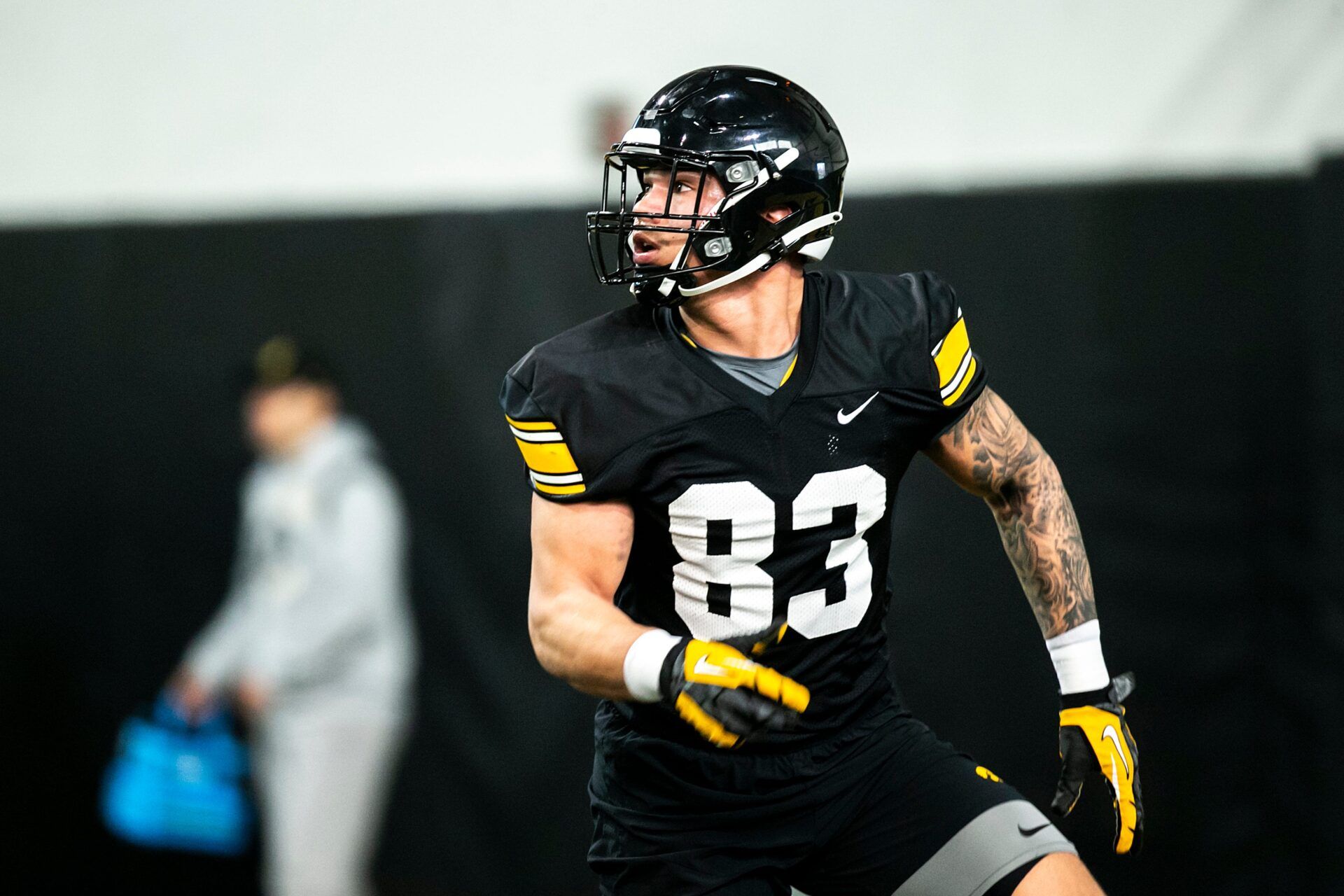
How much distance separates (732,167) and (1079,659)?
1.02 meters

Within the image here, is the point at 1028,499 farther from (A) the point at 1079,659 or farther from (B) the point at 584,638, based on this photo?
(B) the point at 584,638

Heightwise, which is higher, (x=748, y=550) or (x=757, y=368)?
(x=757, y=368)

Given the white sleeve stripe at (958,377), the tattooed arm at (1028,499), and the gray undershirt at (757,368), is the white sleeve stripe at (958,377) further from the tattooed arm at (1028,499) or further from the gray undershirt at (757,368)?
the gray undershirt at (757,368)

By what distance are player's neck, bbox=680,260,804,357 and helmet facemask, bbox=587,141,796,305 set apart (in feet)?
0.13

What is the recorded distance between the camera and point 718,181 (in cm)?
220

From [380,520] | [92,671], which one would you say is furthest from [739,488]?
[92,671]

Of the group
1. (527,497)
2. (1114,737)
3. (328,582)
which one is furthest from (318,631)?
(1114,737)

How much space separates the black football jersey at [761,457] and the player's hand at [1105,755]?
335 millimetres

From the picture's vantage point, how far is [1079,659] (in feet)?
7.57

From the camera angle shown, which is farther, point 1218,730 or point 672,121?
point 1218,730

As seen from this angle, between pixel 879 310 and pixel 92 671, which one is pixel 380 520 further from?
pixel 879 310

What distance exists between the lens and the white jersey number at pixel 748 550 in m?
2.13

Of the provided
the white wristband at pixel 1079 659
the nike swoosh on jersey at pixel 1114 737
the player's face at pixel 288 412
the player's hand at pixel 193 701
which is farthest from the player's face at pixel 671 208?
the player's hand at pixel 193 701

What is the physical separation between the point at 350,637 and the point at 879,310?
8.75ft
